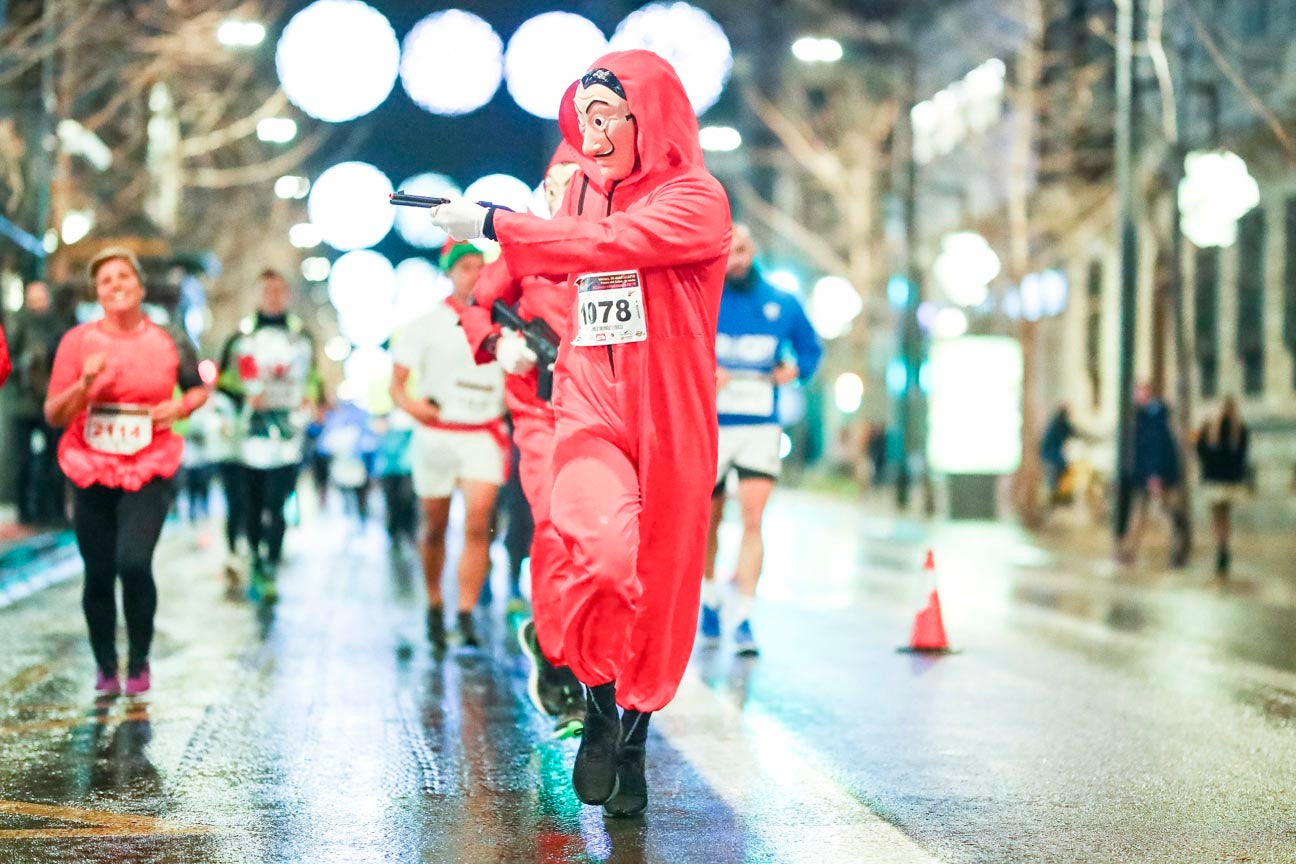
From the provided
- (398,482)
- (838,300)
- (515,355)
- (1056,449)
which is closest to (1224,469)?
(398,482)

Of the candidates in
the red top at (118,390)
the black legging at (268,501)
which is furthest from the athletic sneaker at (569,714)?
the black legging at (268,501)

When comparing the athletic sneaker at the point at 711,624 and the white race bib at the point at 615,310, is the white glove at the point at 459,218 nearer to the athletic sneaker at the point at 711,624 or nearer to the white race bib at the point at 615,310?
the white race bib at the point at 615,310

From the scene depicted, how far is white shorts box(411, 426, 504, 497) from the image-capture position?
10.6m

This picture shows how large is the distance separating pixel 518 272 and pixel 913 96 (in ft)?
89.8

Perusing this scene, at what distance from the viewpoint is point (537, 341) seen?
6.98 meters

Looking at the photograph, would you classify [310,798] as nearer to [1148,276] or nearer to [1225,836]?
[1225,836]

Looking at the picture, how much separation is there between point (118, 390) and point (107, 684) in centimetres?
126

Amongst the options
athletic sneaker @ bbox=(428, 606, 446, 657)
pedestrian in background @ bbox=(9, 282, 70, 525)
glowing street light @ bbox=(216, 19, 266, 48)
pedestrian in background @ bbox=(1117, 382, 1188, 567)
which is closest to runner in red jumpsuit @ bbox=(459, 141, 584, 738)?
athletic sneaker @ bbox=(428, 606, 446, 657)

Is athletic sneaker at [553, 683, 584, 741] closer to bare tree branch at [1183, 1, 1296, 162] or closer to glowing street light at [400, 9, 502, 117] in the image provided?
bare tree branch at [1183, 1, 1296, 162]

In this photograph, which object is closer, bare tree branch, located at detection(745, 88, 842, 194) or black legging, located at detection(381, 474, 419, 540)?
black legging, located at detection(381, 474, 419, 540)

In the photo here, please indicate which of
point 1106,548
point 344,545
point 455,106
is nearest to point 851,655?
point 344,545

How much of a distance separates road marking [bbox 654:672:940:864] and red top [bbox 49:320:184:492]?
7.91ft

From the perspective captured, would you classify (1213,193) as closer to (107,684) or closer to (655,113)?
(107,684)

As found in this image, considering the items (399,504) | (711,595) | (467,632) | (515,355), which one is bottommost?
(399,504)
